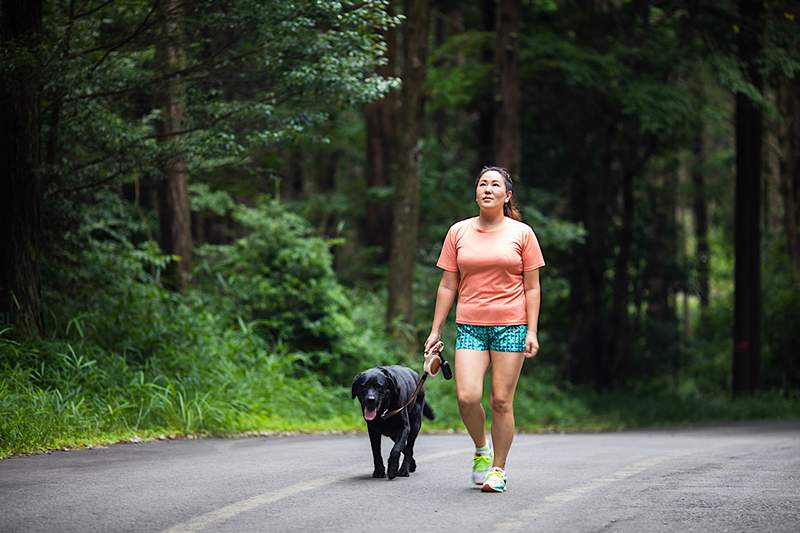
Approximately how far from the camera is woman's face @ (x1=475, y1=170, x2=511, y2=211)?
7.86 meters

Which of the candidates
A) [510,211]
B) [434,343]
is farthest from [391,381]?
[510,211]

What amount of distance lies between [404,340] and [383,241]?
11.3 m

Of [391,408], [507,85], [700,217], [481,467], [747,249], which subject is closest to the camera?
[481,467]

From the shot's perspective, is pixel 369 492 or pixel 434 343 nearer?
pixel 369 492

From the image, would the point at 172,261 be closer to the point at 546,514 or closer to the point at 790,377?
the point at 546,514

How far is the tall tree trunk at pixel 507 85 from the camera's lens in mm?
24359

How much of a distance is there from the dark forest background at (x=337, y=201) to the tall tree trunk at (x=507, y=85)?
59 millimetres

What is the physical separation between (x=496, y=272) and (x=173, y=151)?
23.9ft

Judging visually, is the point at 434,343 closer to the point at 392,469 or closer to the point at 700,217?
the point at 392,469

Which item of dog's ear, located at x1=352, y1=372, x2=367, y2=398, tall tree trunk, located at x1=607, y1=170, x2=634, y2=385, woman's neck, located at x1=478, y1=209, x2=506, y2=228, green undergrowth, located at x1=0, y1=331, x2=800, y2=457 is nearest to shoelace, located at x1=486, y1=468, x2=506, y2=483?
dog's ear, located at x1=352, y1=372, x2=367, y2=398

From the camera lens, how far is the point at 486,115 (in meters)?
30.9

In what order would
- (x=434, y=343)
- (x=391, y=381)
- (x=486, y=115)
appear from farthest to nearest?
1. (x=486, y=115)
2. (x=391, y=381)
3. (x=434, y=343)

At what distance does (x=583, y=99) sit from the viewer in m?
30.2

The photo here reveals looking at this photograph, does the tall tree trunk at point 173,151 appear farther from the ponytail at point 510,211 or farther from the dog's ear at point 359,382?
the ponytail at point 510,211
